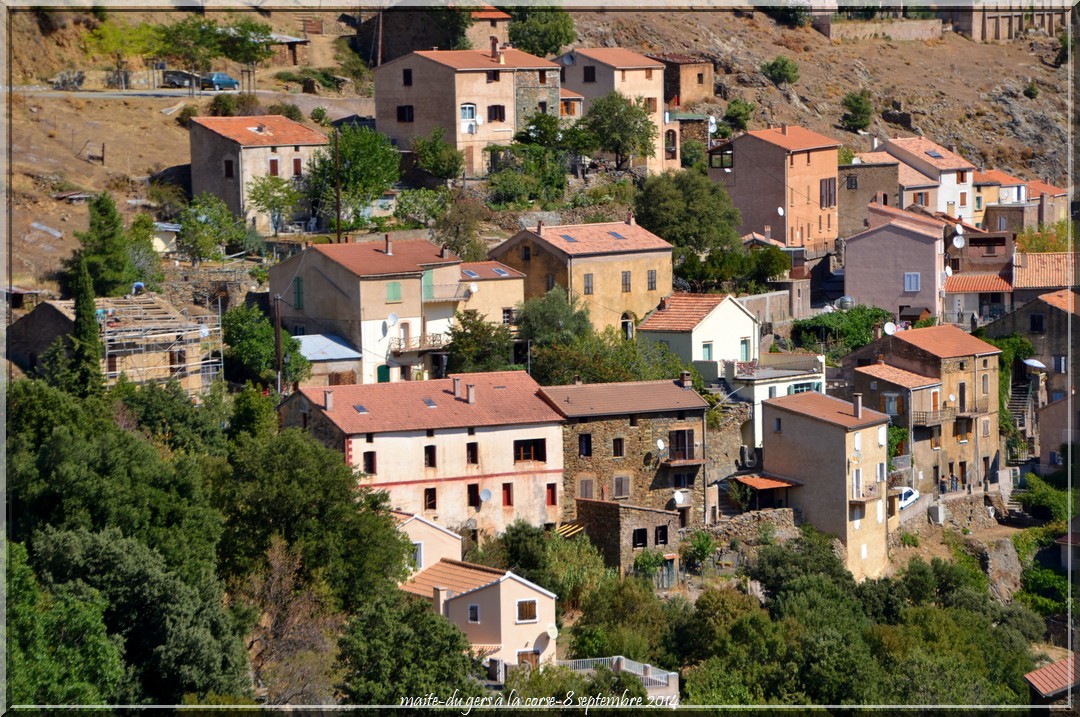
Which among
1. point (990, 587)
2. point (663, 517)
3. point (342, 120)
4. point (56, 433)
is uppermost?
point (342, 120)

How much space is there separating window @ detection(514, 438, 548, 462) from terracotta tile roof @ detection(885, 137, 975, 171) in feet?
103

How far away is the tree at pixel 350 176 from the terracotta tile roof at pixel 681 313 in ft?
29.0

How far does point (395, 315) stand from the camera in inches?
1825

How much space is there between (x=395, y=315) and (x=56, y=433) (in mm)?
11784

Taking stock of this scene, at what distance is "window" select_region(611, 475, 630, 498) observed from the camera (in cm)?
4262

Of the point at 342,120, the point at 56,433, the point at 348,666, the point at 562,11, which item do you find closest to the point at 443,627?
the point at 348,666

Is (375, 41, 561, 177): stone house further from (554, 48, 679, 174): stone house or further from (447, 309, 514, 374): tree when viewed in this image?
(447, 309, 514, 374): tree

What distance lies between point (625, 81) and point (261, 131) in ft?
48.9

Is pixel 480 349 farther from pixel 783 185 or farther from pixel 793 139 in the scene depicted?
pixel 793 139

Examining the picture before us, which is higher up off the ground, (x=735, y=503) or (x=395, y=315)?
(x=395, y=315)

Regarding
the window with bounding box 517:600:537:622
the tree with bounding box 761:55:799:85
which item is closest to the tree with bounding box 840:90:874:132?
the tree with bounding box 761:55:799:85

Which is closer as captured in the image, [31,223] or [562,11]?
[31,223]

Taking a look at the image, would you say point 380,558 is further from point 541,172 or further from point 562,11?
point 562,11

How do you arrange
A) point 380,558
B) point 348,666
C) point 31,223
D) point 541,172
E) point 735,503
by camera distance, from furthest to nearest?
point 541,172, point 31,223, point 735,503, point 380,558, point 348,666
